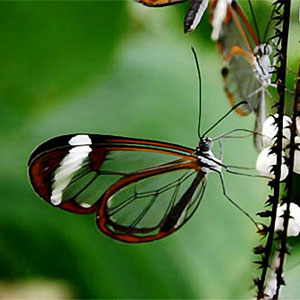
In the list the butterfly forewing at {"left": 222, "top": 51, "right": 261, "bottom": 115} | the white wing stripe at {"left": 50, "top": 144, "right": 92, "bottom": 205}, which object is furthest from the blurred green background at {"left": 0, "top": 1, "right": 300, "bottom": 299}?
the white wing stripe at {"left": 50, "top": 144, "right": 92, "bottom": 205}

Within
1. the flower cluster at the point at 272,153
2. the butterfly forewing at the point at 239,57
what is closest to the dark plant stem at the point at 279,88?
the flower cluster at the point at 272,153

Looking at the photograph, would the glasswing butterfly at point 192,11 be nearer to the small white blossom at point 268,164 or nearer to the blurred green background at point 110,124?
the small white blossom at point 268,164

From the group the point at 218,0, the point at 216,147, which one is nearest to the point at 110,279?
the point at 216,147

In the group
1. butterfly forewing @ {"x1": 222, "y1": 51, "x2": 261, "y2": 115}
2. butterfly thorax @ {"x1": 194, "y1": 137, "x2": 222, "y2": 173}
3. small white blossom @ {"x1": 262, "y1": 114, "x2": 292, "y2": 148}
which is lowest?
butterfly thorax @ {"x1": 194, "y1": 137, "x2": 222, "y2": 173}

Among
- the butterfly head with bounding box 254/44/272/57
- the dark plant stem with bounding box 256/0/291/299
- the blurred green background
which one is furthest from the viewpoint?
the blurred green background

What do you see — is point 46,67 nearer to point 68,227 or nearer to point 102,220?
point 68,227

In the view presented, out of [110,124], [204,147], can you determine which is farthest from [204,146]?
[110,124]

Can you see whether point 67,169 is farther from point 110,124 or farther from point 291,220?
point 110,124

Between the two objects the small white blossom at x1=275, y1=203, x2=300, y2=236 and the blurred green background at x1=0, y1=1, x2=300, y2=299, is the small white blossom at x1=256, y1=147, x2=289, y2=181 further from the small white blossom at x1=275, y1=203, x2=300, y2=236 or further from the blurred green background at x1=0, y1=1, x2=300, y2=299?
the blurred green background at x1=0, y1=1, x2=300, y2=299
